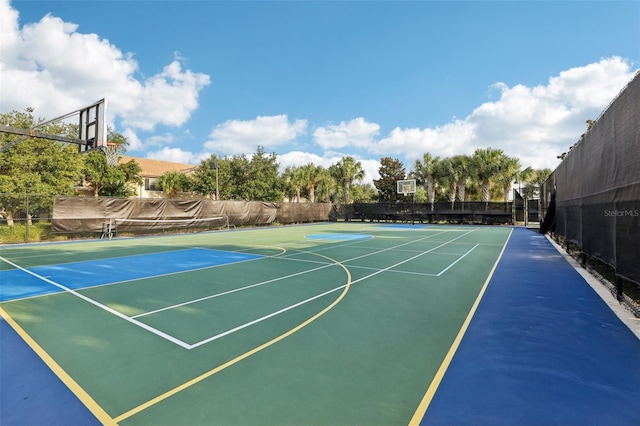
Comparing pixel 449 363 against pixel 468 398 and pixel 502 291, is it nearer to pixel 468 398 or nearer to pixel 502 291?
pixel 468 398

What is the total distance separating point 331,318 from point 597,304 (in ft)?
17.1

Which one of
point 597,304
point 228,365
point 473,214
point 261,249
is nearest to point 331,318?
point 228,365

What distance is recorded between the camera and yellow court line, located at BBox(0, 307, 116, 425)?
2957mm

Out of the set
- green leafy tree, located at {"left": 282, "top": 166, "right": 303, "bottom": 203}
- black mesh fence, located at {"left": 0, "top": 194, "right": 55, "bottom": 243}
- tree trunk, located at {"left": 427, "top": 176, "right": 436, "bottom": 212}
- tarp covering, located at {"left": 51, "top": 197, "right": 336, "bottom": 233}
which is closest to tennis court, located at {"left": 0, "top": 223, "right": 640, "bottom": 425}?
black mesh fence, located at {"left": 0, "top": 194, "right": 55, "bottom": 243}

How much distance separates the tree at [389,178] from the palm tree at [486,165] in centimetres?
2000

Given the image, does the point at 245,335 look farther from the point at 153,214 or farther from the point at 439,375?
the point at 153,214

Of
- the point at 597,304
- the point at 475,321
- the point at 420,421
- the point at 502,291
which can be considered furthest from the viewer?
the point at 502,291

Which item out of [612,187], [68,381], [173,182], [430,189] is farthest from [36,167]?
[430,189]

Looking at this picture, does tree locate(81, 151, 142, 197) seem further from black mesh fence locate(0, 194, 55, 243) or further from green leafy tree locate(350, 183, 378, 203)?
green leafy tree locate(350, 183, 378, 203)

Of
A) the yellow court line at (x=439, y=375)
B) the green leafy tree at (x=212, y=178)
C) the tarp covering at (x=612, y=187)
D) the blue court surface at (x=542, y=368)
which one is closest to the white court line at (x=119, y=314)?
the yellow court line at (x=439, y=375)

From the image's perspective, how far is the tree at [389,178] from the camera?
5597cm

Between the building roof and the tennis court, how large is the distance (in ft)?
127

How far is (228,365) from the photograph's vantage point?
3865mm

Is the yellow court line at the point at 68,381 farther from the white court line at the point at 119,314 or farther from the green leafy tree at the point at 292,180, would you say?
the green leafy tree at the point at 292,180
